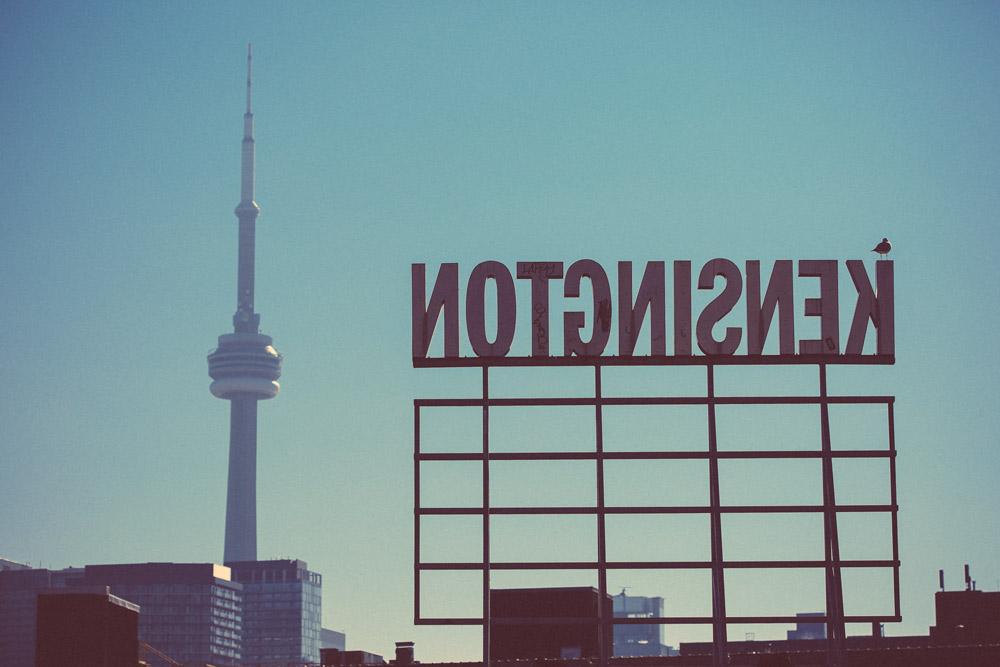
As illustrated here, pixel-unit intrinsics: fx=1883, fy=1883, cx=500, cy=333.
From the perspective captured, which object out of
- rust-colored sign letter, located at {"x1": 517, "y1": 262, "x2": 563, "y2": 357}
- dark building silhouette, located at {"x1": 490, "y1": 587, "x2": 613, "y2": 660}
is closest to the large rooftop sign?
rust-colored sign letter, located at {"x1": 517, "y1": 262, "x2": 563, "y2": 357}

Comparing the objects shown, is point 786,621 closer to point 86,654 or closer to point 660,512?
point 660,512

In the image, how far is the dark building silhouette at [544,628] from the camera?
9181cm

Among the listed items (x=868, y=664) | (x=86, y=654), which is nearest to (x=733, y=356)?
(x=86, y=654)

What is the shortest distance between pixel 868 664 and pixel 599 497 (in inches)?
1639

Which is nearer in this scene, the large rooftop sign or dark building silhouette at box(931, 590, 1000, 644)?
the large rooftop sign

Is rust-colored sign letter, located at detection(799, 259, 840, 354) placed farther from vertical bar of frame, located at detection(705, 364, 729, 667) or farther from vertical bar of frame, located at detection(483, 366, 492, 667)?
vertical bar of frame, located at detection(483, 366, 492, 667)

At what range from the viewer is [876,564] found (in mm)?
43188

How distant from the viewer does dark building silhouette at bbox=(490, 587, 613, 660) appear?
91812mm

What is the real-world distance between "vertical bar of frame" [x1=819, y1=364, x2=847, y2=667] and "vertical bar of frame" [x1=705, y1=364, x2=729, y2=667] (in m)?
2.40

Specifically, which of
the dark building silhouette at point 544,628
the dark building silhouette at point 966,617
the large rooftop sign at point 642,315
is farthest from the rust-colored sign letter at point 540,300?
the dark building silhouette at point 966,617

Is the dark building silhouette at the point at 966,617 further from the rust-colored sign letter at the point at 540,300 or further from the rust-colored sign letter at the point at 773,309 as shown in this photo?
the rust-colored sign letter at the point at 540,300

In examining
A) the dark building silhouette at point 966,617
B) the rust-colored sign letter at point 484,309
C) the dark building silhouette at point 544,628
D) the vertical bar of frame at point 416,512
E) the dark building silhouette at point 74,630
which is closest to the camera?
the vertical bar of frame at point 416,512

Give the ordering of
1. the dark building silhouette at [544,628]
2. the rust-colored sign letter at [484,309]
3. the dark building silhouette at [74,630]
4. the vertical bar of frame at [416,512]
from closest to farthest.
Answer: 1. the vertical bar of frame at [416,512]
2. the rust-colored sign letter at [484,309]
3. the dark building silhouette at [74,630]
4. the dark building silhouette at [544,628]

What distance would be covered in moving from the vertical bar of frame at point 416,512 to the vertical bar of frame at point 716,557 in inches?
265
